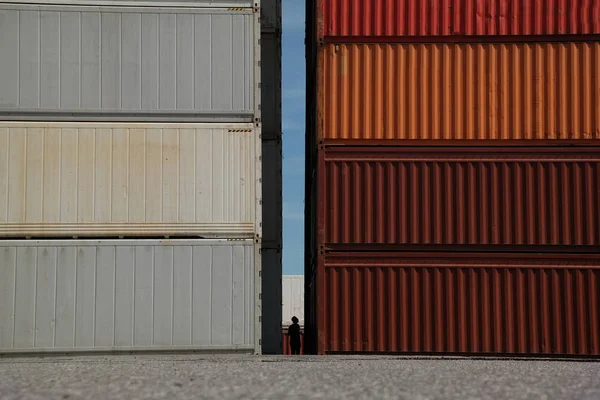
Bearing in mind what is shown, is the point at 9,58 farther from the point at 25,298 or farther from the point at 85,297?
the point at 85,297

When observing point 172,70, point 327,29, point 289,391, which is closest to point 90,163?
point 172,70

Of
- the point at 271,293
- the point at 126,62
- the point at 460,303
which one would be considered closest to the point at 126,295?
the point at 271,293

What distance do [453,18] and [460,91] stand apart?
144 centimetres

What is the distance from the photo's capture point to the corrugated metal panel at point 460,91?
1889cm

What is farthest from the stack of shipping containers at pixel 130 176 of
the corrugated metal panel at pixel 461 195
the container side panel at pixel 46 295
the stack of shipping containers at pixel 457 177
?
the corrugated metal panel at pixel 461 195

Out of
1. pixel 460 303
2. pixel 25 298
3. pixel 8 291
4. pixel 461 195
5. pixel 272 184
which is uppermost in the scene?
pixel 272 184

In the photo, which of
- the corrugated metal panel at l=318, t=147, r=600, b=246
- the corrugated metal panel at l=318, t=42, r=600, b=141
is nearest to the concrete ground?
the corrugated metal panel at l=318, t=147, r=600, b=246

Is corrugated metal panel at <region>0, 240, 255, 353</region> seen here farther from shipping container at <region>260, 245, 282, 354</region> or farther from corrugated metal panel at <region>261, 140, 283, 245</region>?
corrugated metal panel at <region>261, 140, 283, 245</region>

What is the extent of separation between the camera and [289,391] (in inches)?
273

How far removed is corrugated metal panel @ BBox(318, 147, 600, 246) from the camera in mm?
18656

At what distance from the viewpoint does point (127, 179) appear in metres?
18.2

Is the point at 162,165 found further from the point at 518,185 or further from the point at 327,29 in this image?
the point at 518,185

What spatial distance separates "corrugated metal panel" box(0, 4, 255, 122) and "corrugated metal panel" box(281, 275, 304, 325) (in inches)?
1099

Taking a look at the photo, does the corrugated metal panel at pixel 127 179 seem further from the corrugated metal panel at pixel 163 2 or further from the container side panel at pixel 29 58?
the corrugated metal panel at pixel 163 2
